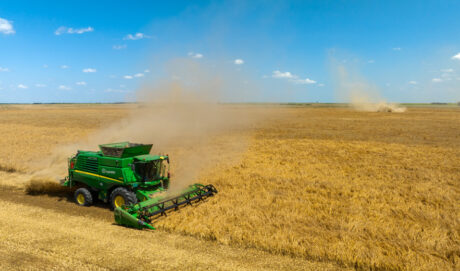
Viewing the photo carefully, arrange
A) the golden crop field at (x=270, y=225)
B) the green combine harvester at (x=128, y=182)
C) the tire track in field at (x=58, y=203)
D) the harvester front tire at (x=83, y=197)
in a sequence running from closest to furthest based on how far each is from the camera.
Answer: the golden crop field at (x=270, y=225) < the green combine harvester at (x=128, y=182) < the tire track in field at (x=58, y=203) < the harvester front tire at (x=83, y=197)

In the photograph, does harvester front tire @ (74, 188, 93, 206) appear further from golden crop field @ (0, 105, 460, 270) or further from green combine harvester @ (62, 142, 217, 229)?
golden crop field @ (0, 105, 460, 270)

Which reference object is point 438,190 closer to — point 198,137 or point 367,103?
point 198,137

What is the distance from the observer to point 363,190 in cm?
1266

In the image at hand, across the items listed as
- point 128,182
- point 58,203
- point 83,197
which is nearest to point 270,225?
point 128,182

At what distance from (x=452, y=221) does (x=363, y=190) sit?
11.4 ft

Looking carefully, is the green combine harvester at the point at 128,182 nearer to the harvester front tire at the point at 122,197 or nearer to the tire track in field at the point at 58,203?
the harvester front tire at the point at 122,197

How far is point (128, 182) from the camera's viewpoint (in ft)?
35.0

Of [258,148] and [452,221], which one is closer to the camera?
[452,221]

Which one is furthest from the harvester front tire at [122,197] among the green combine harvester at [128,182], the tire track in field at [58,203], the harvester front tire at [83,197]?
the harvester front tire at [83,197]

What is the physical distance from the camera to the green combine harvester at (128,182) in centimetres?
1030

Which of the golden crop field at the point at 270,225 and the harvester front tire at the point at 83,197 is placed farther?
the harvester front tire at the point at 83,197

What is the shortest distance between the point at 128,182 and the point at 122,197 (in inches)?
21.9

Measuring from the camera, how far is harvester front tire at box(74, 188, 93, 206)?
11.5 metres

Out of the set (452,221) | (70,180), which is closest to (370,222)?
(452,221)
